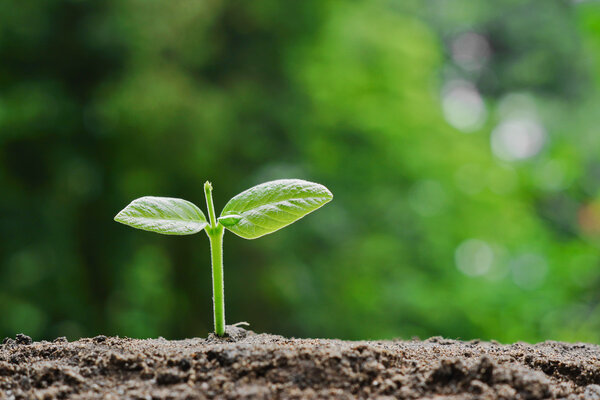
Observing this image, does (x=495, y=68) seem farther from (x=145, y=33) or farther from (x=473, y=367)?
(x=473, y=367)

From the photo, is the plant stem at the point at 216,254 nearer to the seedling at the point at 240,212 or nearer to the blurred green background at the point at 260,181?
the seedling at the point at 240,212

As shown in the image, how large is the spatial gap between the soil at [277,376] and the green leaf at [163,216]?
0.17 meters

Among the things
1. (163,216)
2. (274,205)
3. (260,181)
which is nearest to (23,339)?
(163,216)

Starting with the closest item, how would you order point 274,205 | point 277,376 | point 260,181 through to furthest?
point 277,376
point 274,205
point 260,181

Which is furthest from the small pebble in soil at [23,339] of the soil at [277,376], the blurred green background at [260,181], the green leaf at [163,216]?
the blurred green background at [260,181]

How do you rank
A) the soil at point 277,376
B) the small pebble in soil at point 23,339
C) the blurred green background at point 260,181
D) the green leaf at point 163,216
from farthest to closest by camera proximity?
the blurred green background at point 260,181, the small pebble in soil at point 23,339, the green leaf at point 163,216, the soil at point 277,376

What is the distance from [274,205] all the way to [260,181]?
286 centimetres

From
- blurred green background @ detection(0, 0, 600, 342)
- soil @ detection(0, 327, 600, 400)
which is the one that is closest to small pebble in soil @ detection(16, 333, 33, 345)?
soil @ detection(0, 327, 600, 400)

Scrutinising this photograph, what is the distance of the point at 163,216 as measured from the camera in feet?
2.76

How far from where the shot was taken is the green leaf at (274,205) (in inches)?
32.0

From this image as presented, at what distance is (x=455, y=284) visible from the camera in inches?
154

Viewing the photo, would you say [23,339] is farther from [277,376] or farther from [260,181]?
[260,181]

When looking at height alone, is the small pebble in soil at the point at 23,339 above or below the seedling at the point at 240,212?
below

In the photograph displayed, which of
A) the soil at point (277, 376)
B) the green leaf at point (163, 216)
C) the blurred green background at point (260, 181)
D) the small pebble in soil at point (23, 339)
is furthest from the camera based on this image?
the blurred green background at point (260, 181)
